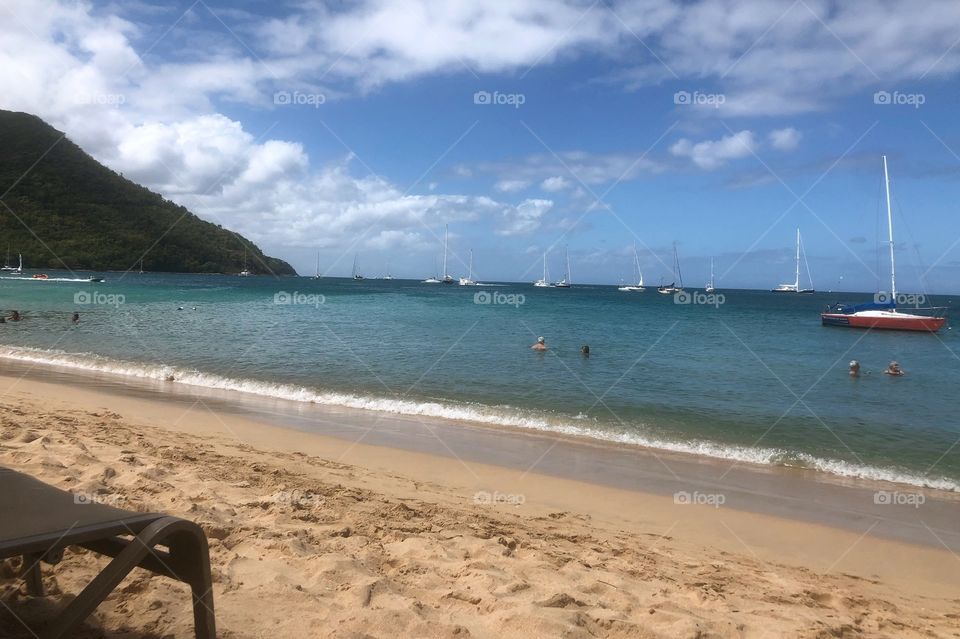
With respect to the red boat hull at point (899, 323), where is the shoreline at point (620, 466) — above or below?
below

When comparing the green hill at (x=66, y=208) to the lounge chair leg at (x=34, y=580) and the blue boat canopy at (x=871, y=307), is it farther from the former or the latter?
the lounge chair leg at (x=34, y=580)

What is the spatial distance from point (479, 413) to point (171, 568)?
34.7ft

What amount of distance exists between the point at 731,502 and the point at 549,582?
472cm

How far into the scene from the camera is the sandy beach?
3.62 metres

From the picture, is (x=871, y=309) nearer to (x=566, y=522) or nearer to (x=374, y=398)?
(x=374, y=398)

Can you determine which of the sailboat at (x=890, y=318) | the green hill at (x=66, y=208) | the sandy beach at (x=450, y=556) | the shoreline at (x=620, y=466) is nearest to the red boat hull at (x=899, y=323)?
the sailboat at (x=890, y=318)

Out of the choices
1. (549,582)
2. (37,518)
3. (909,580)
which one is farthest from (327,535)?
(909,580)

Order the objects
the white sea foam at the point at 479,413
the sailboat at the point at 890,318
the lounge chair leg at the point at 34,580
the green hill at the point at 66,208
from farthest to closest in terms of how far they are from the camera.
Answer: the green hill at the point at 66,208 < the sailboat at the point at 890,318 < the white sea foam at the point at 479,413 < the lounge chair leg at the point at 34,580

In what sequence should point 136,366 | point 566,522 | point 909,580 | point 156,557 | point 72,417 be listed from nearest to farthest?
point 156,557 < point 909,580 < point 566,522 < point 72,417 < point 136,366

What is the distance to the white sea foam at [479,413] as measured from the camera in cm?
1020

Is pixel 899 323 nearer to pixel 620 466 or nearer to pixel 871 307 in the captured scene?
pixel 871 307

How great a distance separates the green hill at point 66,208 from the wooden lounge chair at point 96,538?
98.3m

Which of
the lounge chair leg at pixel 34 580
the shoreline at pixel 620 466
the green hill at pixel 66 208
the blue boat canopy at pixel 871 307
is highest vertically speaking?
the green hill at pixel 66 208

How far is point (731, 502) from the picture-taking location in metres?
8.05
